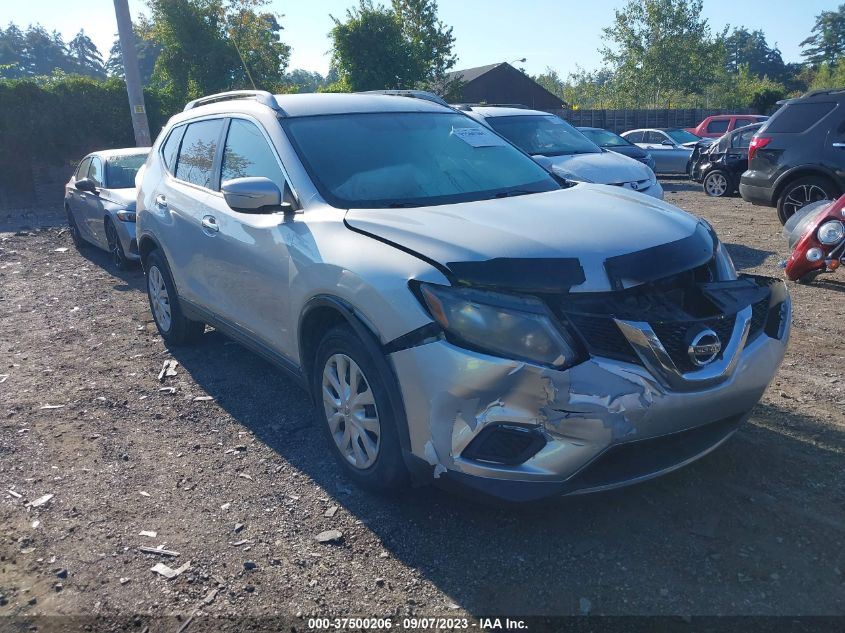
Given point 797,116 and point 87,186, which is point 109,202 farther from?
point 797,116

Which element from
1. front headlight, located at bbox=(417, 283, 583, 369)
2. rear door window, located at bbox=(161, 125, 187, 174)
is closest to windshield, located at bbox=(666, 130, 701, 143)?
rear door window, located at bbox=(161, 125, 187, 174)

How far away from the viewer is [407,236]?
3.15m

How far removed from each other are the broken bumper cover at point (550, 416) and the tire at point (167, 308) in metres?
3.27

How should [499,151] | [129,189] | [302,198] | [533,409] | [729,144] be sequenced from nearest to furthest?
[533,409] < [302,198] < [499,151] < [129,189] < [729,144]

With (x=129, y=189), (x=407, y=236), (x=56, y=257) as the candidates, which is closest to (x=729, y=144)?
(x=129, y=189)

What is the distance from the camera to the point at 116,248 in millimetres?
9398

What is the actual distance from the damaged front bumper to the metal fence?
1256 inches

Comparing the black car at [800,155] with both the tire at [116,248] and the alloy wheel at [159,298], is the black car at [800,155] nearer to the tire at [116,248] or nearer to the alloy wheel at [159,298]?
the alloy wheel at [159,298]

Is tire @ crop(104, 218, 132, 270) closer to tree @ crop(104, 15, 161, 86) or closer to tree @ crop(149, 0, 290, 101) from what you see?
tree @ crop(149, 0, 290, 101)

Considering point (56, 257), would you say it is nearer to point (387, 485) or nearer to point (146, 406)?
point (146, 406)

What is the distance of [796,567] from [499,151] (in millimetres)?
2821

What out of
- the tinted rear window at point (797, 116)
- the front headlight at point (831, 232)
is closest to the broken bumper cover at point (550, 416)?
the front headlight at point (831, 232)

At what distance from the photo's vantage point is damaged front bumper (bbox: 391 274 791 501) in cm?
269

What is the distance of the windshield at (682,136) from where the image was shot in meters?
21.3
